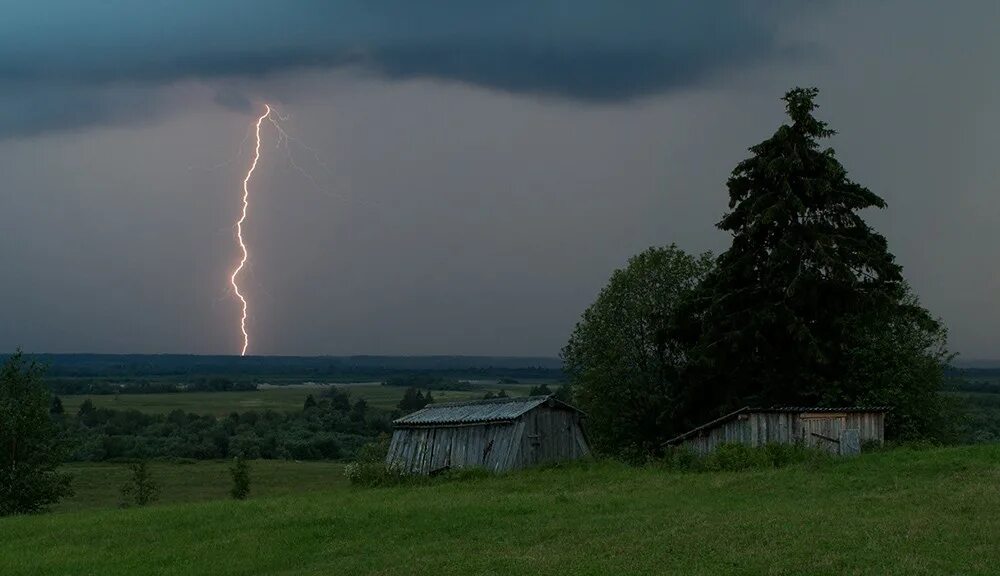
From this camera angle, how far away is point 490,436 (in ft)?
166

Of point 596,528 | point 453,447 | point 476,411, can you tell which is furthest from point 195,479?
point 596,528

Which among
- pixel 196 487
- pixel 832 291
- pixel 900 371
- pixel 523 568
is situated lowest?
pixel 196 487

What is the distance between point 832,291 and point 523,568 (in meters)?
33.9

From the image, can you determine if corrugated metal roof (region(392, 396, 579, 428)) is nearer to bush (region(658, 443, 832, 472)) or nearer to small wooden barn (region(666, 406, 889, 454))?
small wooden barn (region(666, 406, 889, 454))

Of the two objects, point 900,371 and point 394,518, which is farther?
point 900,371

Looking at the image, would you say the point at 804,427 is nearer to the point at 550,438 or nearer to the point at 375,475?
the point at 550,438

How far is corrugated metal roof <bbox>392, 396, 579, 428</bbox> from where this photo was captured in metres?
50.8

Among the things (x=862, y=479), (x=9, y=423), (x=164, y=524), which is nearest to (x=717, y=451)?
(x=862, y=479)

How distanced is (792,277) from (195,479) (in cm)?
5837

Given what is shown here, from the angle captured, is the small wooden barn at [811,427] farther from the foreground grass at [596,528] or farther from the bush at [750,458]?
the foreground grass at [596,528]

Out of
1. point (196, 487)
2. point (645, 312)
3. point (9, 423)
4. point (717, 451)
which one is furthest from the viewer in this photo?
point (196, 487)

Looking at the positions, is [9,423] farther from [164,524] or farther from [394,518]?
[394,518]

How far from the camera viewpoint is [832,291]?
5034cm

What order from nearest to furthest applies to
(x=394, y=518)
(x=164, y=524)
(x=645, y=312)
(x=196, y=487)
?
1. (x=394, y=518)
2. (x=164, y=524)
3. (x=645, y=312)
4. (x=196, y=487)
